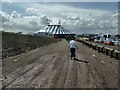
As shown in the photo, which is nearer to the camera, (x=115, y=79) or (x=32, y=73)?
(x=115, y=79)

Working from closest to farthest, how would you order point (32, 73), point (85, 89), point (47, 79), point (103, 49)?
point (85, 89), point (47, 79), point (32, 73), point (103, 49)

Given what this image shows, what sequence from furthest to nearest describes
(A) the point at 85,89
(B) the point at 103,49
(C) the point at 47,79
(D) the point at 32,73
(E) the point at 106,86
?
(B) the point at 103,49 < (D) the point at 32,73 < (C) the point at 47,79 < (E) the point at 106,86 < (A) the point at 85,89

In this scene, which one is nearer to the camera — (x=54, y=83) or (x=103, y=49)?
(x=54, y=83)

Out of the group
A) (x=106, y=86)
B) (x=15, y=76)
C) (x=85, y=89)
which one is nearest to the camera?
(x=85, y=89)

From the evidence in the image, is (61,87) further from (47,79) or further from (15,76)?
(15,76)

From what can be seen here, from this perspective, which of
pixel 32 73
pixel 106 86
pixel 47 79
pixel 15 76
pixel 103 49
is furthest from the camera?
pixel 103 49

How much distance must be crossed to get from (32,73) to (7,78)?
83.9 inches

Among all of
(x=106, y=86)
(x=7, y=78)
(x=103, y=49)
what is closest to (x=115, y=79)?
(x=106, y=86)

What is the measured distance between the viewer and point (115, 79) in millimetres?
15539

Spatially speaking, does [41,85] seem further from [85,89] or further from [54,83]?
[85,89]

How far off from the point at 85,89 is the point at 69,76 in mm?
3477

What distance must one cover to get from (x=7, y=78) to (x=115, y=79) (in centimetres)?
543

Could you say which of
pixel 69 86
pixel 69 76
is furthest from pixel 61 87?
pixel 69 76

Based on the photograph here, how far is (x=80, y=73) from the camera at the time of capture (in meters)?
17.1
